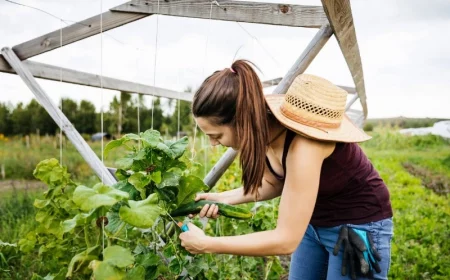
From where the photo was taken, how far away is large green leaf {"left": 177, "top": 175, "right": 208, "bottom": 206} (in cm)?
160

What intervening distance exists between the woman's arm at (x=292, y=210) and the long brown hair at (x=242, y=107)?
12cm

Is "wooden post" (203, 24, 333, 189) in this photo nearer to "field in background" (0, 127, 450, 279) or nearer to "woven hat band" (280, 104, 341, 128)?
"field in background" (0, 127, 450, 279)

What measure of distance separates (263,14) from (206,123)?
1.12 metres

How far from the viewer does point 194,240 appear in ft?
5.00

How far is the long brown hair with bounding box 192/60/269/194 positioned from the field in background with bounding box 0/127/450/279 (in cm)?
58

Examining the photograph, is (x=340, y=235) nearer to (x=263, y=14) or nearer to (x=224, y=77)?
(x=224, y=77)

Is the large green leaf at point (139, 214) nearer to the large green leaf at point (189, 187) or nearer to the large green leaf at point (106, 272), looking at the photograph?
the large green leaf at point (106, 272)

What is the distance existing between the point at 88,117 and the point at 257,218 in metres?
8.02

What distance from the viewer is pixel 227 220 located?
331 cm

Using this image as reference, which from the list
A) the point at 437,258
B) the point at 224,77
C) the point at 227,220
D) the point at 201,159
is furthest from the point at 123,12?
the point at 201,159

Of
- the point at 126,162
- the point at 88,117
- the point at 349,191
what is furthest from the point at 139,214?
the point at 88,117

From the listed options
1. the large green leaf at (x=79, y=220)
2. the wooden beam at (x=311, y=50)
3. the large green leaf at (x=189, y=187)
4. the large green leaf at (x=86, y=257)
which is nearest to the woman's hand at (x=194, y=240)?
the large green leaf at (x=189, y=187)

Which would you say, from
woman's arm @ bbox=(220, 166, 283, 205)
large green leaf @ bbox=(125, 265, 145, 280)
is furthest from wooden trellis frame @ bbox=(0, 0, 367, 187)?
large green leaf @ bbox=(125, 265, 145, 280)

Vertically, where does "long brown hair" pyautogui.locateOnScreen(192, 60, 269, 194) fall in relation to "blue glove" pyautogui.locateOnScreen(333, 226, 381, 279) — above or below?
above
